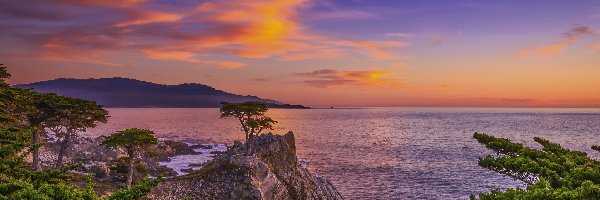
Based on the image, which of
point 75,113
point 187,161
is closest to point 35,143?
point 75,113

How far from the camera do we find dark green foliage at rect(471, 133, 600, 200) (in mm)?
19328

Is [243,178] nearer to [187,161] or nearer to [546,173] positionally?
[546,173]

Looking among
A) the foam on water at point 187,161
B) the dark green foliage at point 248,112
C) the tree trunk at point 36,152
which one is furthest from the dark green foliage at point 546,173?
→ the foam on water at point 187,161

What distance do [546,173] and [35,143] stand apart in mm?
40593

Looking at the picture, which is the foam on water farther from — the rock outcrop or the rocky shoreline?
the rock outcrop

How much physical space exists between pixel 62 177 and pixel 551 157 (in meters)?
32.5

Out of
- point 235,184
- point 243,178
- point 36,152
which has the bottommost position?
point 235,184

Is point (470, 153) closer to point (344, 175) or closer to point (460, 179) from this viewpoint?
point (460, 179)

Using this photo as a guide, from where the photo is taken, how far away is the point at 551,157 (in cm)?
3225

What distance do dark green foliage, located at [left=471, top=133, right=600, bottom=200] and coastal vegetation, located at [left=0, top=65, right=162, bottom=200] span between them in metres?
16.7

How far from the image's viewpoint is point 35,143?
39.0 metres

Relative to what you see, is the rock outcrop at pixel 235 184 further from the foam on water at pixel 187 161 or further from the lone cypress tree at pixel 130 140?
the foam on water at pixel 187 161

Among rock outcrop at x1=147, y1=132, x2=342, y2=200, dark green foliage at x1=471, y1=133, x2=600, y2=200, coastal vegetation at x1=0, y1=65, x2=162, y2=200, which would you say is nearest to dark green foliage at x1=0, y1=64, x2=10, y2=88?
coastal vegetation at x1=0, y1=65, x2=162, y2=200

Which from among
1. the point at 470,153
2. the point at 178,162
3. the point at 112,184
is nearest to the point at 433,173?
the point at 470,153
